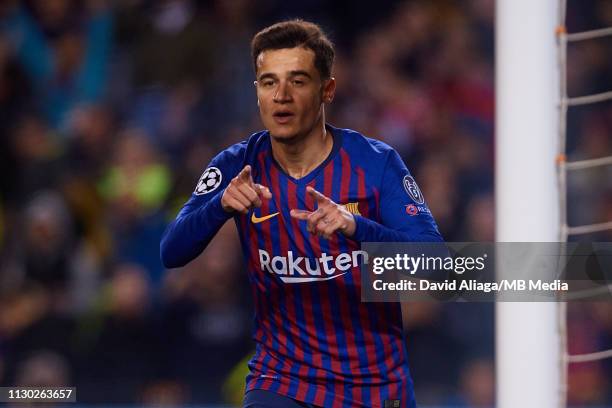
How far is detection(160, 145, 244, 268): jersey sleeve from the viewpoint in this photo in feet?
10.7

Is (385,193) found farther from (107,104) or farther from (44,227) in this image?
A: (107,104)

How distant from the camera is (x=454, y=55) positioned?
7227mm

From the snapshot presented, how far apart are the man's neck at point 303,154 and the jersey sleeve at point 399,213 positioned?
0.20m

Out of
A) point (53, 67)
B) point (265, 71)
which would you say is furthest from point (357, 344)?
point (53, 67)

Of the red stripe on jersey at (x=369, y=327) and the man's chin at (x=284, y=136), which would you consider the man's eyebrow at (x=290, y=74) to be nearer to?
the man's chin at (x=284, y=136)

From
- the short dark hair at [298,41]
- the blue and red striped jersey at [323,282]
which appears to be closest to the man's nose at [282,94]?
the short dark hair at [298,41]

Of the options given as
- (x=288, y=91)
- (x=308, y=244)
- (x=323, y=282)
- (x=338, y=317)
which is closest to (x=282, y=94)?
(x=288, y=91)

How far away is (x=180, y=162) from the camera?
6.97 m

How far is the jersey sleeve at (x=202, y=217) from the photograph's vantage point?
3.25 m

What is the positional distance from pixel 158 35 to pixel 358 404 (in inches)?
182

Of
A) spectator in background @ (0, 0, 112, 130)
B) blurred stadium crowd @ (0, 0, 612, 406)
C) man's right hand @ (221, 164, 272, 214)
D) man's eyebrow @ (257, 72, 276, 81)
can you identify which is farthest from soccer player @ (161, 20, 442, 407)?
spectator in background @ (0, 0, 112, 130)

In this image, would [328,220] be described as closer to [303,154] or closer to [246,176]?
[246,176]

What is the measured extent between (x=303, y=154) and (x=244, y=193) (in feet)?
1.39

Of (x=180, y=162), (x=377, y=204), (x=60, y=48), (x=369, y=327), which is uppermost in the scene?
(x=60, y=48)
